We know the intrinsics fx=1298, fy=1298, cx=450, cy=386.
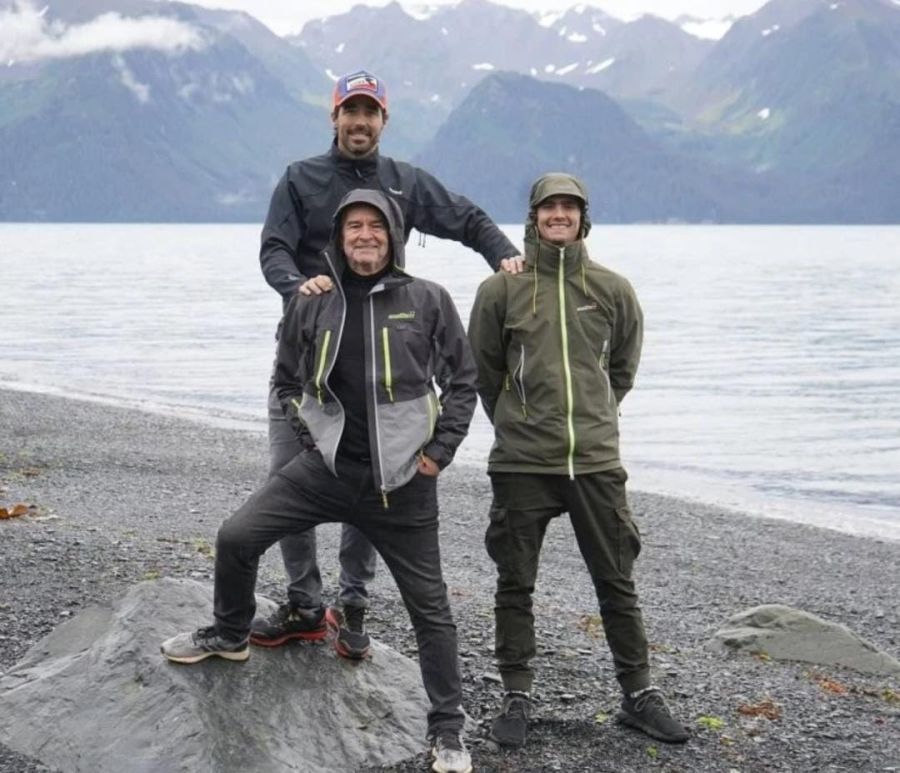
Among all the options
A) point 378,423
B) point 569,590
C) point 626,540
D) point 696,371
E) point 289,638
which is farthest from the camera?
point 696,371

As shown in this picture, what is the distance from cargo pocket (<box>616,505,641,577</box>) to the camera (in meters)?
7.34

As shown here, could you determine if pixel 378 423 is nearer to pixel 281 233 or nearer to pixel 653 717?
pixel 281 233

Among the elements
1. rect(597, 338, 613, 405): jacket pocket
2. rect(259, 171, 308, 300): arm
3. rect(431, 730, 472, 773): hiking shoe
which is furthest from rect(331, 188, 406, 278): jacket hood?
rect(431, 730, 472, 773): hiking shoe

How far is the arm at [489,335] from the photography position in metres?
7.39

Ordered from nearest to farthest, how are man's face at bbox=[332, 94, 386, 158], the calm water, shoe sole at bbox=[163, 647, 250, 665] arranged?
1. shoe sole at bbox=[163, 647, 250, 665]
2. man's face at bbox=[332, 94, 386, 158]
3. the calm water

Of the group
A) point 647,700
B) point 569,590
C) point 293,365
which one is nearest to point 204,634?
point 293,365

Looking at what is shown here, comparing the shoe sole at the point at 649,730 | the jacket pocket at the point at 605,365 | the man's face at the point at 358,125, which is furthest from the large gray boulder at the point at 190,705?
the man's face at the point at 358,125

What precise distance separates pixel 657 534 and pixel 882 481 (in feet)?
31.1

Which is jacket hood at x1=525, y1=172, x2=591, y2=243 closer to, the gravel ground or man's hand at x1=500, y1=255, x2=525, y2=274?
man's hand at x1=500, y1=255, x2=525, y2=274

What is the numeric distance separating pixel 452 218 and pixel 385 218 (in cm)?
121

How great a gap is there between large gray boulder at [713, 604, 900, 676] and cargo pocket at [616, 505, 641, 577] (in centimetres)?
386

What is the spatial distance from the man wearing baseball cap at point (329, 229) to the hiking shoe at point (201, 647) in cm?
30

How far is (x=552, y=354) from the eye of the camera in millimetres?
7289

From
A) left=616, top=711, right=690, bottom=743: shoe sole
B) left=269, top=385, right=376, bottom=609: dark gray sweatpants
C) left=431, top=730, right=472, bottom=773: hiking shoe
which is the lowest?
left=616, top=711, right=690, bottom=743: shoe sole
